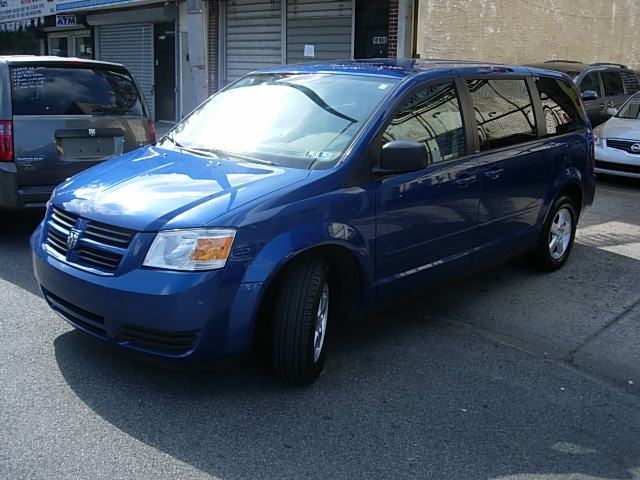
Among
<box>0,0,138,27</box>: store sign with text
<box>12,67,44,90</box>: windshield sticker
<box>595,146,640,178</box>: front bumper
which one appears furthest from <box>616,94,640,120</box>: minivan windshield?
<box>0,0,138,27</box>: store sign with text

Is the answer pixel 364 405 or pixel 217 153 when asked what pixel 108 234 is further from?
pixel 364 405

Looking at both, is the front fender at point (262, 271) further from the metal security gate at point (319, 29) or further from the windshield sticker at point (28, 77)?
the metal security gate at point (319, 29)

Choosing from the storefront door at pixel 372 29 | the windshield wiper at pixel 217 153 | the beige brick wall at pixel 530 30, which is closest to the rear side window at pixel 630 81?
the beige brick wall at pixel 530 30

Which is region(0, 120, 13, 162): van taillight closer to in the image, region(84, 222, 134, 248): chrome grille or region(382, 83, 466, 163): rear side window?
region(84, 222, 134, 248): chrome grille

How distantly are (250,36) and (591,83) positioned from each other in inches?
294

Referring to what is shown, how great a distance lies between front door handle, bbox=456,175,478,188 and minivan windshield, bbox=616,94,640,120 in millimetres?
→ 7880

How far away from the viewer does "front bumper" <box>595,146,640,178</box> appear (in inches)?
428

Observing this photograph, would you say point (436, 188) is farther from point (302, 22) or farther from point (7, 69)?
point (302, 22)

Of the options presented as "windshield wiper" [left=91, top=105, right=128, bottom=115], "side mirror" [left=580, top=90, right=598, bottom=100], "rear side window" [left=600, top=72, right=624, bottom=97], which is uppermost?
"rear side window" [left=600, top=72, right=624, bottom=97]

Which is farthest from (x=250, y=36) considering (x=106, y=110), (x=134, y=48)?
(x=106, y=110)

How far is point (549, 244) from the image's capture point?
640cm

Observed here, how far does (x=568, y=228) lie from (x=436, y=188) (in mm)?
Result: 2485

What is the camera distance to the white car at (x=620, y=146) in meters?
10.9

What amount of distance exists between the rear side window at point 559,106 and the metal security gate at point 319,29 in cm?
801
